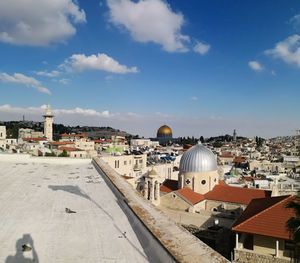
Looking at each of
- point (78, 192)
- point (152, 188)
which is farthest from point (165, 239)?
point (152, 188)

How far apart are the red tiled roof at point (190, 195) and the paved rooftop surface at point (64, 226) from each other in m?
18.1

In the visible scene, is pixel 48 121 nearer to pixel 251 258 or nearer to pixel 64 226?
pixel 251 258

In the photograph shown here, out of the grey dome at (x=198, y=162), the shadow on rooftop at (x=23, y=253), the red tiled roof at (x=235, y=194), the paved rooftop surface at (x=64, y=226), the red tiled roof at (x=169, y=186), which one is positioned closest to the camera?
the shadow on rooftop at (x=23, y=253)

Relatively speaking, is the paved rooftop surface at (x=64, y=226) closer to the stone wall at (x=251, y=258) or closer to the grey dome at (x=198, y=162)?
the stone wall at (x=251, y=258)

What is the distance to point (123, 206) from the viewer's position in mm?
7391

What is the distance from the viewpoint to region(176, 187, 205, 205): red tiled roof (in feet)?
89.1

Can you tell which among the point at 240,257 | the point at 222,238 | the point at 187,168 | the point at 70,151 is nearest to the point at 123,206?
the point at 240,257

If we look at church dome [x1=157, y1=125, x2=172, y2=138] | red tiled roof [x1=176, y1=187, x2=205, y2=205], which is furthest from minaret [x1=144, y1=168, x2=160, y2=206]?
church dome [x1=157, y1=125, x2=172, y2=138]

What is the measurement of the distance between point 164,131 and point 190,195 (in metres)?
94.2

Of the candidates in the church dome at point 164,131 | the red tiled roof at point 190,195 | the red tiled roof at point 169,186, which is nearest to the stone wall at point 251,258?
the red tiled roof at point 190,195

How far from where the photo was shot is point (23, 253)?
4688 mm

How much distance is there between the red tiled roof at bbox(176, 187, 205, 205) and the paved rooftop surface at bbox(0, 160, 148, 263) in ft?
59.4

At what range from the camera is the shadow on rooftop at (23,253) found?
4430 mm

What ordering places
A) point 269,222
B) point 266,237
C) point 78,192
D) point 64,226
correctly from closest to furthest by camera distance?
point 64,226 < point 78,192 < point 266,237 < point 269,222
